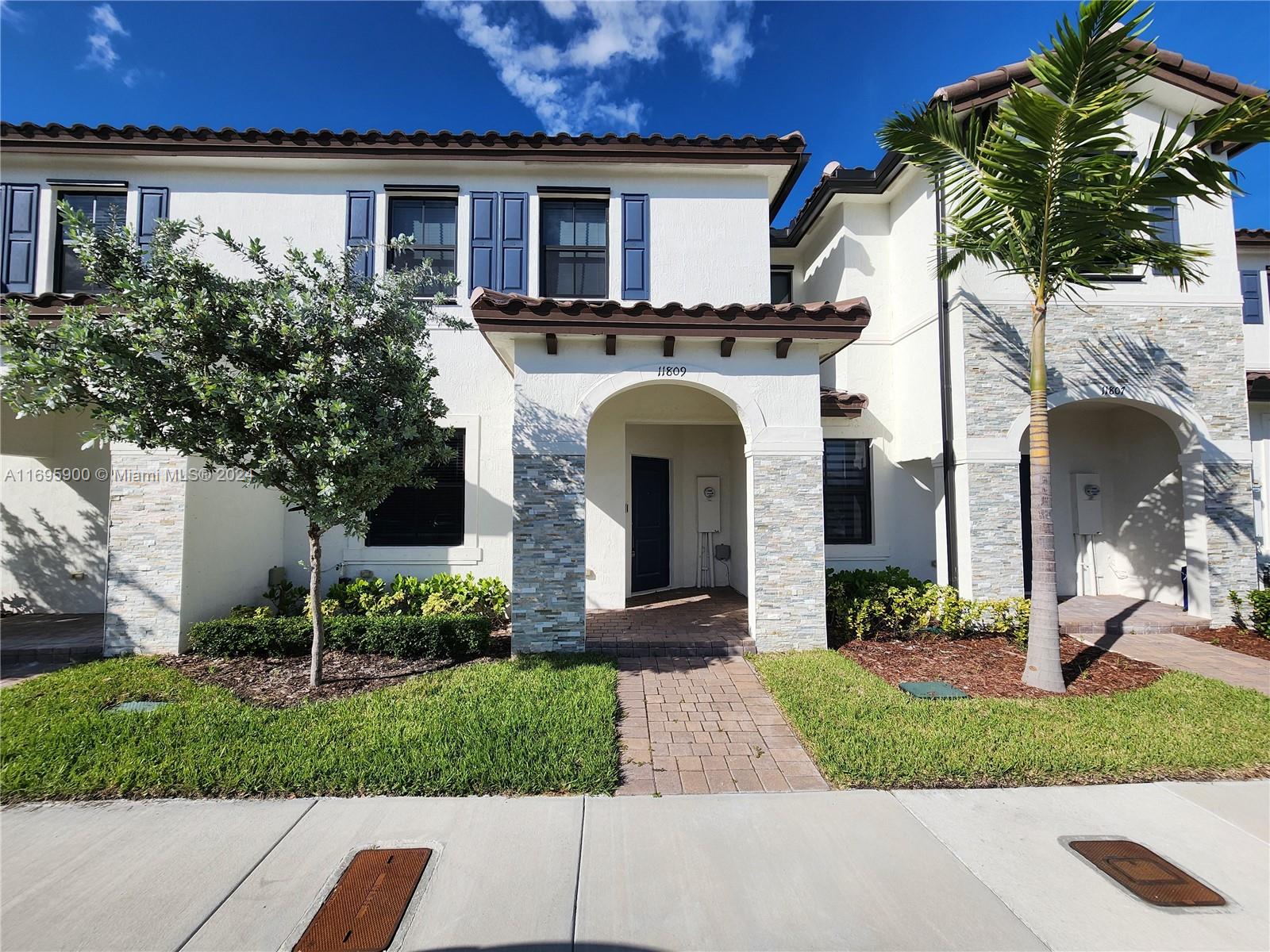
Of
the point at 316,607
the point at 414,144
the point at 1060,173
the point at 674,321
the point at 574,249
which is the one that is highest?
the point at 414,144

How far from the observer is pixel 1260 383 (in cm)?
973

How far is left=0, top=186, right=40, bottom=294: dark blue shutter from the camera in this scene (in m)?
9.24

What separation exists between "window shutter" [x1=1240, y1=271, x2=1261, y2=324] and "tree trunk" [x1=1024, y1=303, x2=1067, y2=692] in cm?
1069

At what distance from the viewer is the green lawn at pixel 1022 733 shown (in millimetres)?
4145

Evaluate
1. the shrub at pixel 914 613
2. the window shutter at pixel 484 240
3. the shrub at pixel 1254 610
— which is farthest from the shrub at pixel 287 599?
the shrub at pixel 1254 610

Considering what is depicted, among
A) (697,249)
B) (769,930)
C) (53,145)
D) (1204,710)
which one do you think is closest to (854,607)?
(1204,710)

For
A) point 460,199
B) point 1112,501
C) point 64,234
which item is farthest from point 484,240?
point 1112,501

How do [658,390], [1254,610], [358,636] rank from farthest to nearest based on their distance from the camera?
[658,390]
[1254,610]
[358,636]

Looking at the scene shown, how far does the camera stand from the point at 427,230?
32.2 feet

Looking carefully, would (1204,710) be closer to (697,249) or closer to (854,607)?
(854,607)

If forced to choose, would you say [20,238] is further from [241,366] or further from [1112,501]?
[1112,501]

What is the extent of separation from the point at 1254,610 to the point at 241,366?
1340 centimetres

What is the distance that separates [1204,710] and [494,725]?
6.66 m

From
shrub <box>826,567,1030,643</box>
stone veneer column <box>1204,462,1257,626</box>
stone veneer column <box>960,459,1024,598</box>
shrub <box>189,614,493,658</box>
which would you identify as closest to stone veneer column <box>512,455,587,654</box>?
shrub <box>189,614,493,658</box>
